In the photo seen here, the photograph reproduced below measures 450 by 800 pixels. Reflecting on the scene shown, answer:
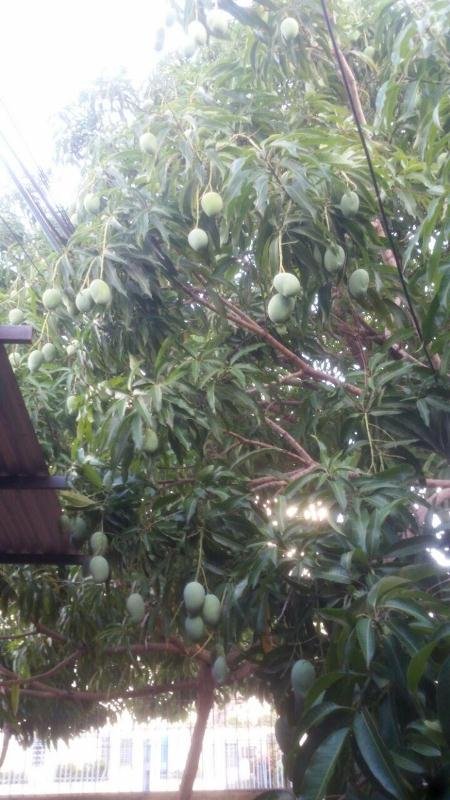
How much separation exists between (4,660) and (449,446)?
2.99m

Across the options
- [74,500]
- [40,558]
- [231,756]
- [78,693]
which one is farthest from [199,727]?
[231,756]

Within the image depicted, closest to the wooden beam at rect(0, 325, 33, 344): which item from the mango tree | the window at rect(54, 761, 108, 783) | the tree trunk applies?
the mango tree

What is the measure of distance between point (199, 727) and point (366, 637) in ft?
11.7

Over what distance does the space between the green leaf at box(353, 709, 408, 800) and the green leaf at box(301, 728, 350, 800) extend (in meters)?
0.02

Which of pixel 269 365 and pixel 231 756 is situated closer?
pixel 269 365

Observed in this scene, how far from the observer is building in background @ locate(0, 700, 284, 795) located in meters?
7.04

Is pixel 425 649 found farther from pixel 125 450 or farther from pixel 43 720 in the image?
pixel 43 720

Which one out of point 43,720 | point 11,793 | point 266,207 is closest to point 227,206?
point 266,207

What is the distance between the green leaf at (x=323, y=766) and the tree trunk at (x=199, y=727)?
10.0 ft

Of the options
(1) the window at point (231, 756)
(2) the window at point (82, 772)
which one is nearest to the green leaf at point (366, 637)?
(1) the window at point (231, 756)

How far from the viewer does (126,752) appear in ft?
24.1

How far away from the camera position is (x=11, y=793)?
7156 mm

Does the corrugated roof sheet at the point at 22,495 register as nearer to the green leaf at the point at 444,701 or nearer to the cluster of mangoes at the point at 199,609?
the cluster of mangoes at the point at 199,609

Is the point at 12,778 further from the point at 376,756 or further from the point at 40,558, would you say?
the point at 376,756
